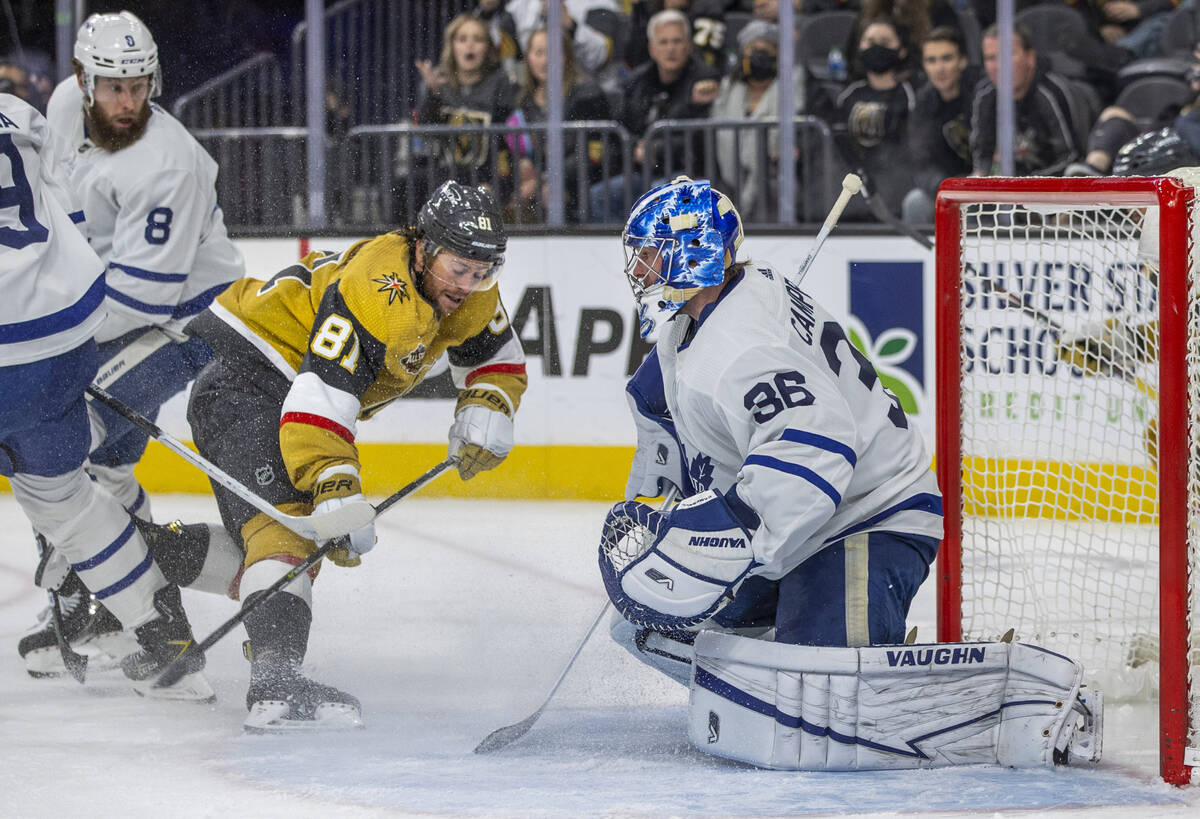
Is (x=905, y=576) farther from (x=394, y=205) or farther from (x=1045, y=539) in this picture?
(x=394, y=205)

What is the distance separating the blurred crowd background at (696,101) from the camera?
5.29 meters

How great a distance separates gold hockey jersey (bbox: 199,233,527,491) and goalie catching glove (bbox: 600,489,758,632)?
635mm

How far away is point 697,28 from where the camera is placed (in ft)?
18.3

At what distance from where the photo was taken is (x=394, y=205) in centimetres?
551

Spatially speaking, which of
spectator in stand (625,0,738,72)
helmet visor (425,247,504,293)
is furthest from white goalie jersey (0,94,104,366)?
spectator in stand (625,0,738,72)

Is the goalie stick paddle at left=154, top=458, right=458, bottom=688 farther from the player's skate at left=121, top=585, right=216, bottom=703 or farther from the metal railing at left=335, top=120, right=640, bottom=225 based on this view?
the metal railing at left=335, top=120, right=640, bottom=225

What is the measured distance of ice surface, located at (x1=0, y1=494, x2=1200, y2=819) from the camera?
7.64ft

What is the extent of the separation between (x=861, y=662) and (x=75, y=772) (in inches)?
49.3

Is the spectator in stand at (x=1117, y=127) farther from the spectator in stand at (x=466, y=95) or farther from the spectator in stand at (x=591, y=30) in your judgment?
the spectator in stand at (x=466, y=95)

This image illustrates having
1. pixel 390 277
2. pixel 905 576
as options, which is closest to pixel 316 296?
pixel 390 277

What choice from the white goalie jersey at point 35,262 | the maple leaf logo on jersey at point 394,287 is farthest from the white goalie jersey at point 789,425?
the white goalie jersey at point 35,262

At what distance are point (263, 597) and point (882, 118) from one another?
3.17 meters

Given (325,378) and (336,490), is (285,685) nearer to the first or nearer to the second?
A: (336,490)

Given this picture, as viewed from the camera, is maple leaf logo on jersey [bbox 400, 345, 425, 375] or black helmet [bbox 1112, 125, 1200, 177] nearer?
maple leaf logo on jersey [bbox 400, 345, 425, 375]
